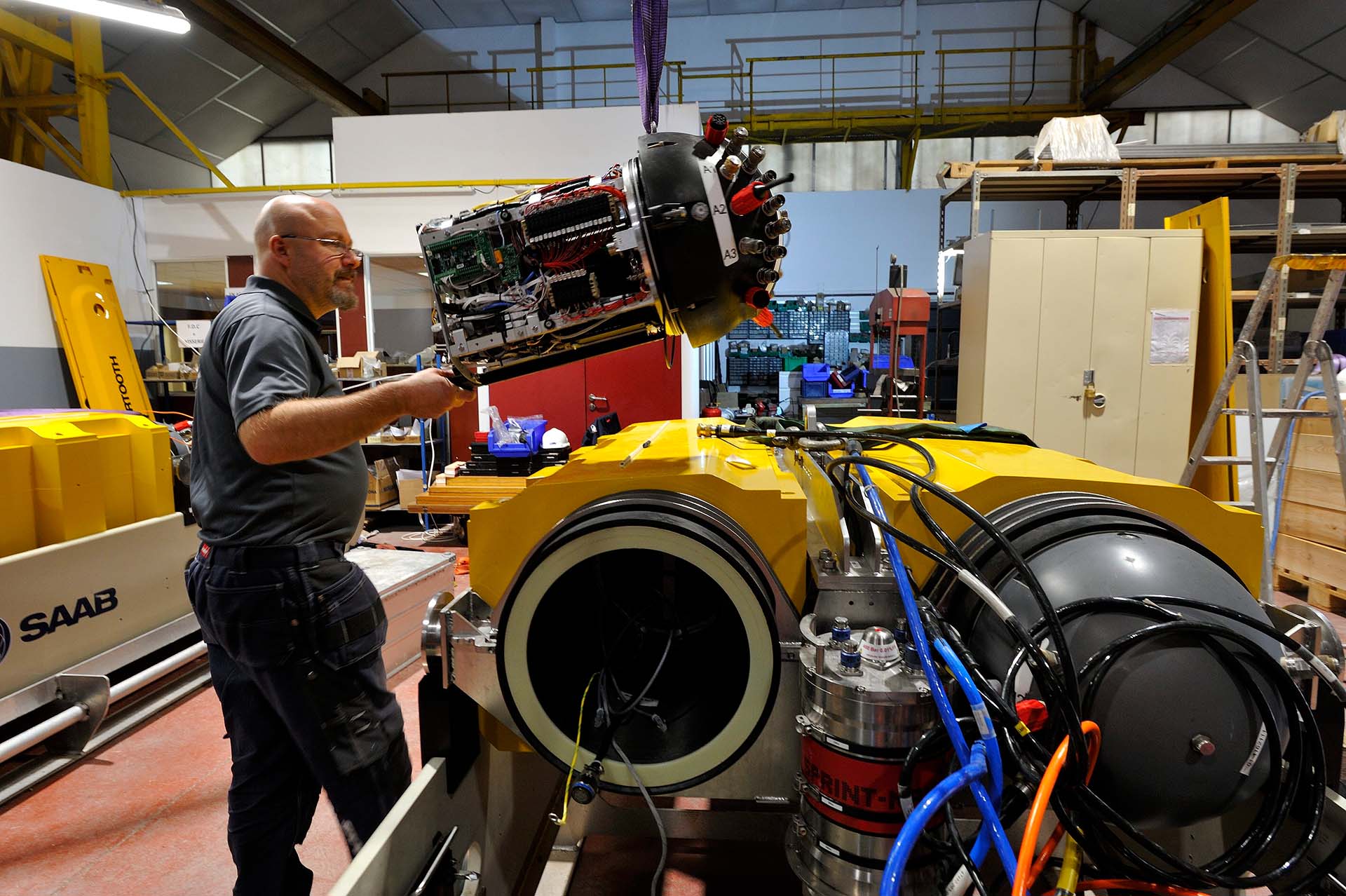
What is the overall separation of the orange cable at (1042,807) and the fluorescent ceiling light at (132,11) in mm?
4385

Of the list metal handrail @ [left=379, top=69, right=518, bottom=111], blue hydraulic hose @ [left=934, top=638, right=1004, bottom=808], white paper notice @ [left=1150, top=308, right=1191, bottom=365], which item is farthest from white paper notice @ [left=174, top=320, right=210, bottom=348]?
white paper notice @ [left=1150, top=308, right=1191, bottom=365]

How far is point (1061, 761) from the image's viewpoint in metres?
0.66

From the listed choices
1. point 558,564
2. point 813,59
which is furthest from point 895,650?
point 813,59

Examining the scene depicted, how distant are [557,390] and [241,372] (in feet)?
10.9

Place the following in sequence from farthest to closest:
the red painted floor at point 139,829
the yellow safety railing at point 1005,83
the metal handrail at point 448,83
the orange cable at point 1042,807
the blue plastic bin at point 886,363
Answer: the metal handrail at point 448,83
the yellow safety railing at point 1005,83
the blue plastic bin at point 886,363
the red painted floor at point 139,829
the orange cable at point 1042,807

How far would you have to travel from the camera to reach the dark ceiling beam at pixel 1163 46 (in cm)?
600

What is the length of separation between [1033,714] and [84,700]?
2.67m

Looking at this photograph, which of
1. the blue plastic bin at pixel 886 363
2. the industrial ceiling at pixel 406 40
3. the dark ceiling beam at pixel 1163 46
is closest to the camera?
the blue plastic bin at pixel 886 363

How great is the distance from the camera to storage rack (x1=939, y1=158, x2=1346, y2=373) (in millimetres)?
4438

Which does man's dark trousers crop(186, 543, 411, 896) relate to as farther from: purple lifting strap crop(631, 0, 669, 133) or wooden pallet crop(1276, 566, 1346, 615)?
wooden pallet crop(1276, 566, 1346, 615)

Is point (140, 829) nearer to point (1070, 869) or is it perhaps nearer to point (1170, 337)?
point (1070, 869)

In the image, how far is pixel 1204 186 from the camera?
4.90 metres

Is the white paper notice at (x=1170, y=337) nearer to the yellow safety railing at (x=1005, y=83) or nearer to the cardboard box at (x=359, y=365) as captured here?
the yellow safety railing at (x=1005, y=83)

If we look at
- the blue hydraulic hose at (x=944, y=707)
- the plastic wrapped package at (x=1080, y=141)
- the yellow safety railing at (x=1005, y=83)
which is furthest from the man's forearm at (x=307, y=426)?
the yellow safety railing at (x=1005, y=83)
